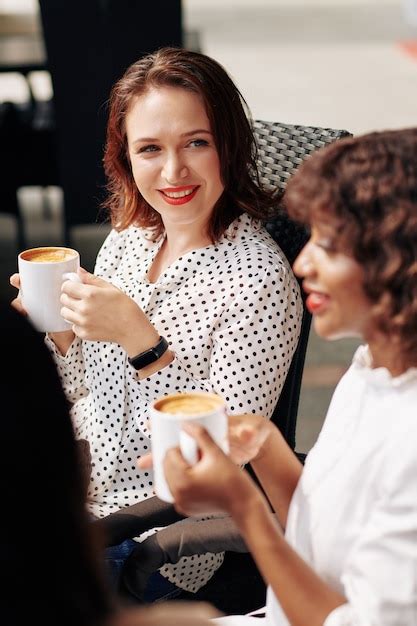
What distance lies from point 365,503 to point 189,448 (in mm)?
226

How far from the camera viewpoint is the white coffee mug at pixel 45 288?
6.38 feet

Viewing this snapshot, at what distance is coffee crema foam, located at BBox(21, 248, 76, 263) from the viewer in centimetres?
207

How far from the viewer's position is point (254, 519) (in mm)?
1318

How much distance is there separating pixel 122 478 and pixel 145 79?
759mm

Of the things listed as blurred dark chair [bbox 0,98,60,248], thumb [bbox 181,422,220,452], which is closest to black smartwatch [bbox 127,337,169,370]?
thumb [bbox 181,422,220,452]

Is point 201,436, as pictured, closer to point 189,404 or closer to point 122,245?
point 189,404

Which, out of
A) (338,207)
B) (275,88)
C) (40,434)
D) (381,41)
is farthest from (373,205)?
(381,41)

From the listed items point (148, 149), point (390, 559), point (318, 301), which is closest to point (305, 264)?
point (318, 301)

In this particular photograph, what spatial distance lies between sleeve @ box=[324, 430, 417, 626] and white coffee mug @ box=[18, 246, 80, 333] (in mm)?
822

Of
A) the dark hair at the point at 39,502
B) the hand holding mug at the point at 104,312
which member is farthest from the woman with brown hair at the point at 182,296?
the dark hair at the point at 39,502

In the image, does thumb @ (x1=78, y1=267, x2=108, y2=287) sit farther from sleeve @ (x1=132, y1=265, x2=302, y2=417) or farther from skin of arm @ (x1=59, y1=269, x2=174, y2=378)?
sleeve @ (x1=132, y1=265, x2=302, y2=417)

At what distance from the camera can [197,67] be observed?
2.08m

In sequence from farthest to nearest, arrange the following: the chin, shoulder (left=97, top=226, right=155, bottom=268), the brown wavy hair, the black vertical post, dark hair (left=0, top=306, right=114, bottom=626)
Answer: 1. the black vertical post
2. shoulder (left=97, top=226, right=155, bottom=268)
3. the chin
4. the brown wavy hair
5. dark hair (left=0, top=306, right=114, bottom=626)

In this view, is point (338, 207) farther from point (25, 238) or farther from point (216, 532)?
point (25, 238)
